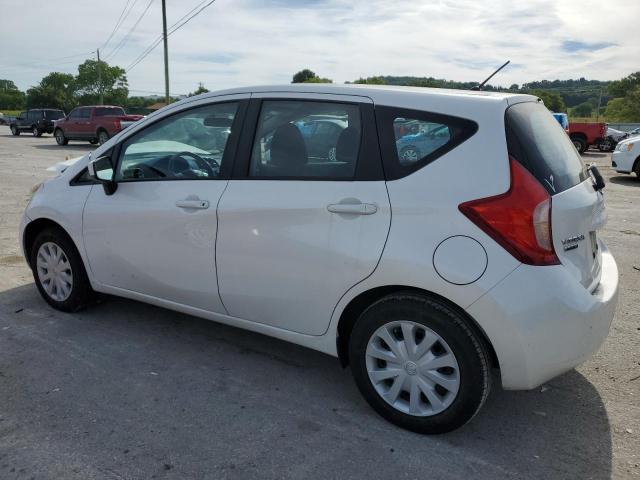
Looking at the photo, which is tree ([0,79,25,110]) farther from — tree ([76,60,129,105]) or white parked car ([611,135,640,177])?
white parked car ([611,135,640,177])

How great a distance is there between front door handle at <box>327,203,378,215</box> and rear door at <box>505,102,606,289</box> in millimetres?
710

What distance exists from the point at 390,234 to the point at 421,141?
0.50 metres

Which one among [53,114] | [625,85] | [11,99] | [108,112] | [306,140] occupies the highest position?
[625,85]

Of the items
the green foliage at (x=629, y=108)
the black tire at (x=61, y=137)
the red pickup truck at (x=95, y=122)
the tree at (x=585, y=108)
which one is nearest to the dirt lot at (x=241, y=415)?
the red pickup truck at (x=95, y=122)

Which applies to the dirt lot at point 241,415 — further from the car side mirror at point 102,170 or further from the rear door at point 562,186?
the car side mirror at point 102,170

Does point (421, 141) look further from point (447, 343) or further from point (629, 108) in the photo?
point (629, 108)

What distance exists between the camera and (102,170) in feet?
12.9

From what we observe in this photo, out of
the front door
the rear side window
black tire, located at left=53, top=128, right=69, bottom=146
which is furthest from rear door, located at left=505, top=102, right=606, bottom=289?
black tire, located at left=53, top=128, right=69, bottom=146

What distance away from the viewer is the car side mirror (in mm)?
3773

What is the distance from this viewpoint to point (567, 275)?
99.0 inches

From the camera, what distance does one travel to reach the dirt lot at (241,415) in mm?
2539

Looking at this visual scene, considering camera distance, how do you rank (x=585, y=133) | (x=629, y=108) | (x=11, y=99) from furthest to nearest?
(x=11, y=99) < (x=629, y=108) < (x=585, y=133)

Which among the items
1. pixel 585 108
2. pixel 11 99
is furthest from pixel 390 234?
pixel 11 99

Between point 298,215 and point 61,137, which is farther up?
point 298,215
